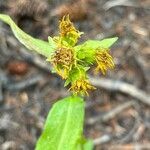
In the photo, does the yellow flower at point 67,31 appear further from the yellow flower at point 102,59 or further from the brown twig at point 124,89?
the brown twig at point 124,89

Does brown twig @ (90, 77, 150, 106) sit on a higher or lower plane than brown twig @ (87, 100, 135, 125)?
higher

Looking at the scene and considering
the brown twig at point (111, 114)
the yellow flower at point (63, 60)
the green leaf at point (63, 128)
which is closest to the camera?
the yellow flower at point (63, 60)

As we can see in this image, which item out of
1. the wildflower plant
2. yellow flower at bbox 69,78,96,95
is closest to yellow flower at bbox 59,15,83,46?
the wildflower plant

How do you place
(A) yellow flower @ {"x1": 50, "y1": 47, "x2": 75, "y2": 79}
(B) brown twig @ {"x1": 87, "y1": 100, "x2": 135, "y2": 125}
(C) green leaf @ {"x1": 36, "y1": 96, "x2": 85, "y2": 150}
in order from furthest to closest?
(B) brown twig @ {"x1": 87, "y1": 100, "x2": 135, "y2": 125} < (C) green leaf @ {"x1": 36, "y1": 96, "x2": 85, "y2": 150} < (A) yellow flower @ {"x1": 50, "y1": 47, "x2": 75, "y2": 79}

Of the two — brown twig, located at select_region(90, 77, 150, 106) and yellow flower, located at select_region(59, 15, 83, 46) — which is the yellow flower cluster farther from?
brown twig, located at select_region(90, 77, 150, 106)

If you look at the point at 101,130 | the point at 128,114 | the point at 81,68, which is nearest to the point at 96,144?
the point at 101,130

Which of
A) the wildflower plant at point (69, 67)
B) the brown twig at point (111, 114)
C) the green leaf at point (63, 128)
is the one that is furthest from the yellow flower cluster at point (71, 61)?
the brown twig at point (111, 114)

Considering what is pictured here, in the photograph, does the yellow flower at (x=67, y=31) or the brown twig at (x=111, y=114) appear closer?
the yellow flower at (x=67, y=31)

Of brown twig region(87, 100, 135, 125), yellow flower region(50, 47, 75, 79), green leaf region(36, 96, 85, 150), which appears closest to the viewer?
yellow flower region(50, 47, 75, 79)
